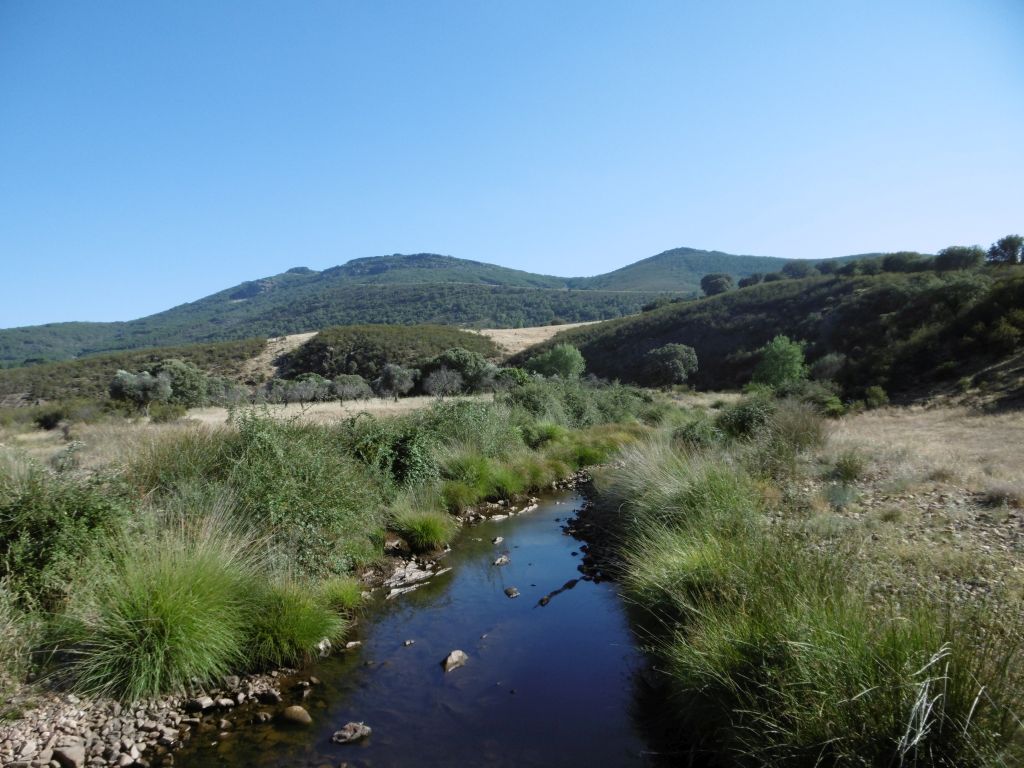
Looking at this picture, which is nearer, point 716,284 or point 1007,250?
point 1007,250

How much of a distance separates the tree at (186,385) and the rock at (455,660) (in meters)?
28.7

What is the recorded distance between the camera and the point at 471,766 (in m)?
5.09

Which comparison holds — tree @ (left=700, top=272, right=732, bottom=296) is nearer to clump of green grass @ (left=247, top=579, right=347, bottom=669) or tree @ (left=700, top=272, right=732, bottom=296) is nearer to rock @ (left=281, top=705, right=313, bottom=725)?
clump of green grass @ (left=247, top=579, right=347, bottom=669)

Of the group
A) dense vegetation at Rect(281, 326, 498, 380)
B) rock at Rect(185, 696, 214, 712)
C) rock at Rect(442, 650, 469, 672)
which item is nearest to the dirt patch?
dense vegetation at Rect(281, 326, 498, 380)

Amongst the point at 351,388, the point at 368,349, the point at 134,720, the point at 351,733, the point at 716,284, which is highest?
the point at 716,284

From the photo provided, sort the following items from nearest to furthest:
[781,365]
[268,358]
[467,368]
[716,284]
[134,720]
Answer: [134,720] → [781,365] → [467,368] → [268,358] → [716,284]

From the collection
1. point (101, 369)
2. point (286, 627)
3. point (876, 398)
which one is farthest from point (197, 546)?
point (101, 369)

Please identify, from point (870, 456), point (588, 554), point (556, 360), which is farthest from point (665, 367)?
point (588, 554)

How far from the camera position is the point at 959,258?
5144 centimetres

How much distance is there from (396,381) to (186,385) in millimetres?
13982

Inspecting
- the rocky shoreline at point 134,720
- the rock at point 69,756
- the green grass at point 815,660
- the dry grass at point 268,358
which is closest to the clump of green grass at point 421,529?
the rocky shoreline at point 134,720

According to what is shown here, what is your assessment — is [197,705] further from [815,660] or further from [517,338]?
[517,338]

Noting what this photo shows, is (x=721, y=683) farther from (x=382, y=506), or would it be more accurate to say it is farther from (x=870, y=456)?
(x=870, y=456)

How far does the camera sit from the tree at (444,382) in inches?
1515
